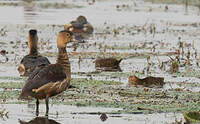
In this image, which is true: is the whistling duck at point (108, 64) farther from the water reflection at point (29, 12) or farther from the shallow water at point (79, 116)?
the water reflection at point (29, 12)

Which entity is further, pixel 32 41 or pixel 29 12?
pixel 29 12

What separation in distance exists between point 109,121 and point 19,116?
4.92ft

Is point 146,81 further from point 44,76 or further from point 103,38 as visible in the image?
point 103,38

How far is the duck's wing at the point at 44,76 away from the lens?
1071 centimetres

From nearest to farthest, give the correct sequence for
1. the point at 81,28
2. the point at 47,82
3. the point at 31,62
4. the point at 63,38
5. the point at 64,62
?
the point at 47,82, the point at 64,62, the point at 63,38, the point at 31,62, the point at 81,28

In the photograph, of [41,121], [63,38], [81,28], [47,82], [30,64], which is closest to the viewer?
[41,121]

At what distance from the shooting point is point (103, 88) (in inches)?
527

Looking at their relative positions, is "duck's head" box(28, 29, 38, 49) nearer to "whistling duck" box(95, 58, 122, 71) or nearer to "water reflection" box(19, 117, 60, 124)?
"whistling duck" box(95, 58, 122, 71)

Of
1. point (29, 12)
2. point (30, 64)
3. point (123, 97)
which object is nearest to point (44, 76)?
point (123, 97)

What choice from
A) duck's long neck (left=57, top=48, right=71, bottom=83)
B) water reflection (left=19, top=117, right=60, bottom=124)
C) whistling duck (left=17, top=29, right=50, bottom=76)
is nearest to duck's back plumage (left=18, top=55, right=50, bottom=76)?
whistling duck (left=17, top=29, right=50, bottom=76)

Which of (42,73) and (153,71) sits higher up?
(42,73)

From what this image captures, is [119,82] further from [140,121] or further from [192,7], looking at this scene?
[192,7]

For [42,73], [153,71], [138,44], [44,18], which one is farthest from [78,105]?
[44,18]

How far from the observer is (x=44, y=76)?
428 inches
